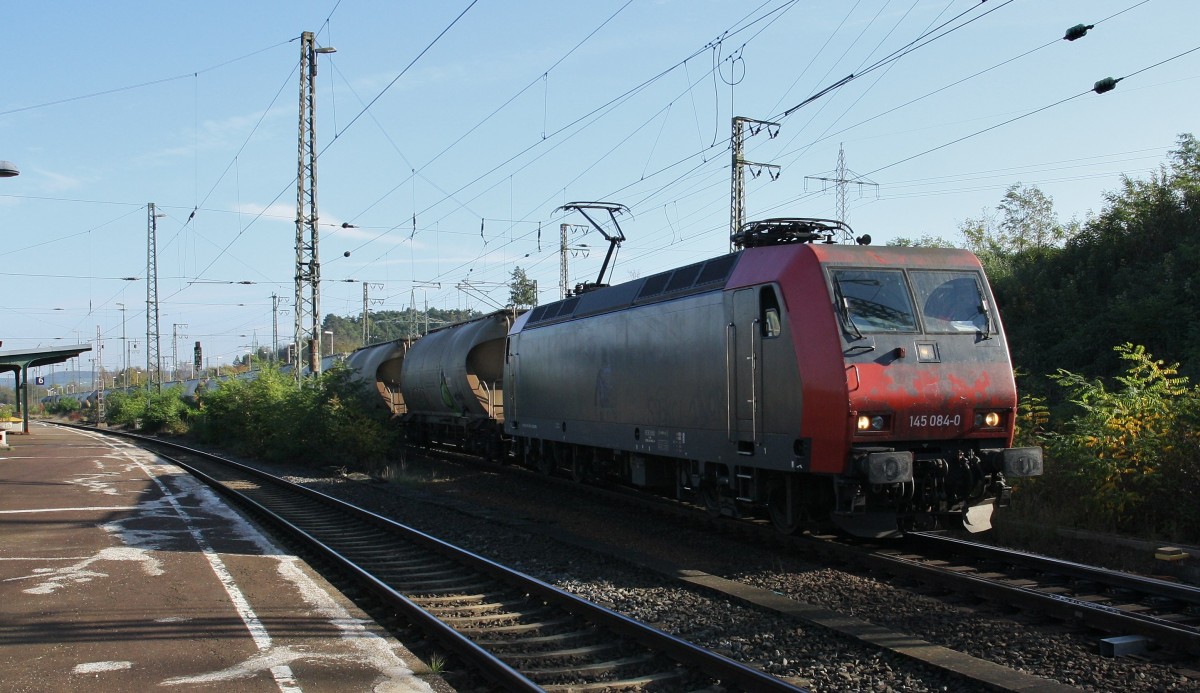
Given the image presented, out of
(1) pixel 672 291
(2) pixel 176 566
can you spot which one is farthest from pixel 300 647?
(1) pixel 672 291

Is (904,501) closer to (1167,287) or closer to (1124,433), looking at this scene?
(1124,433)

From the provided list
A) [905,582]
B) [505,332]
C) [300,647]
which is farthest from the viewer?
[505,332]

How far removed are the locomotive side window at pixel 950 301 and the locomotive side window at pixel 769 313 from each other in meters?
1.46

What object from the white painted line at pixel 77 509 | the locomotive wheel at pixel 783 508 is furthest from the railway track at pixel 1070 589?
the white painted line at pixel 77 509

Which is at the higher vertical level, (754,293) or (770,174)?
(770,174)

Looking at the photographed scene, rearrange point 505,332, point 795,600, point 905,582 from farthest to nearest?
point 505,332 → point 905,582 → point 795,600

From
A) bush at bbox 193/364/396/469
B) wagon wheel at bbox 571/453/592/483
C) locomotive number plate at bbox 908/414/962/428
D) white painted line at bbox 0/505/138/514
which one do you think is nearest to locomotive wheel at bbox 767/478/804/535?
locomotive number plate at bbox 908/414/962/428

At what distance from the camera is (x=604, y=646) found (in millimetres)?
6766

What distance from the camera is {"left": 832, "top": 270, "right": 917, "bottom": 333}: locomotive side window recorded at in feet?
30.5

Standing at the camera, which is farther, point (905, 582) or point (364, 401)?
point (364, 401)

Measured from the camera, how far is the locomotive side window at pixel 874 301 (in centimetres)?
930

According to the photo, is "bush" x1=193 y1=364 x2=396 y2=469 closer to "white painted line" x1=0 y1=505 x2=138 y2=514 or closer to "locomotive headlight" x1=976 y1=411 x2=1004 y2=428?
"white painted line" x1=0 y1=505 x2=138 y2=514

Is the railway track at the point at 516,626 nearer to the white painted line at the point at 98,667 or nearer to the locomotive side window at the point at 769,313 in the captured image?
the white painted line at the point at 98,667

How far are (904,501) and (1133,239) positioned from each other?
20.5 m
